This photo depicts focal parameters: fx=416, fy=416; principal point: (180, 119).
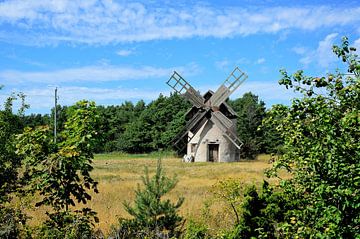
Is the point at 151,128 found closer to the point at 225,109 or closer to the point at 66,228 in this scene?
the point at 225,109

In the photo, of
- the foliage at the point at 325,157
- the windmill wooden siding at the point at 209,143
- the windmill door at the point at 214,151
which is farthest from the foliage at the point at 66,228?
the windmill door at the point at 214,151

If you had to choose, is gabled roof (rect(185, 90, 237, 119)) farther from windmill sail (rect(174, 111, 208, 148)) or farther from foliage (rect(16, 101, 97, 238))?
foliage (rect(16, 101, 97, 238))

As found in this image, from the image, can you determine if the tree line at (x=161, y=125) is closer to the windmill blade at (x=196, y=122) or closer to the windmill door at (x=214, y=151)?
the windmill door at (x=214, y=151)

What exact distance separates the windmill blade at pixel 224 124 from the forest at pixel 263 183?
108ft

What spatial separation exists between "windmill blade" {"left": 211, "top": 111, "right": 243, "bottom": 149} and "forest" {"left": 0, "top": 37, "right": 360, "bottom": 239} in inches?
1292

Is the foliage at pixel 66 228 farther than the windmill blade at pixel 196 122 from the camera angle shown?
No

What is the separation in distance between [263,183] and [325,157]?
2.38 m

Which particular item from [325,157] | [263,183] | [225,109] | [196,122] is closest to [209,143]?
[196,122]

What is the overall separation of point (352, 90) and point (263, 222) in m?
2.61

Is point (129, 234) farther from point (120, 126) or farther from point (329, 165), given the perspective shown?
point (120, 126)

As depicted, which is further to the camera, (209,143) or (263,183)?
(209,143)

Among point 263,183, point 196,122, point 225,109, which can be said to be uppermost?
point 225,109

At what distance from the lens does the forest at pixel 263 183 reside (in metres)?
4.84

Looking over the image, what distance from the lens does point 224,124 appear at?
43.6m
